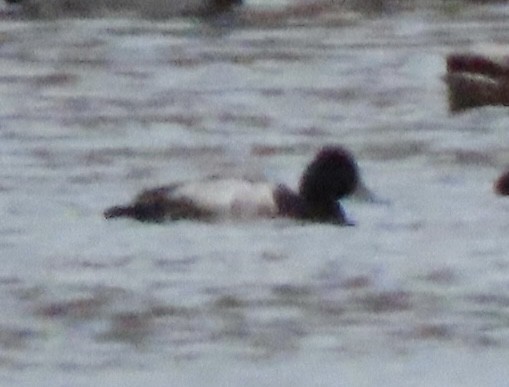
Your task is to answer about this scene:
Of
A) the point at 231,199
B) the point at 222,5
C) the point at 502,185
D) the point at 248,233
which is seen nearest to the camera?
the point at 248,233

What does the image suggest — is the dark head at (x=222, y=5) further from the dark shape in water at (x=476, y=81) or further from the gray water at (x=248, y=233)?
the dark shape in water at (x=476, y=81)

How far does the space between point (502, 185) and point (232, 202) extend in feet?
4.23

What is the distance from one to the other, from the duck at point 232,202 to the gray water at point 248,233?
0.30 feet

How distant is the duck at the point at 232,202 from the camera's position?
1171 cm

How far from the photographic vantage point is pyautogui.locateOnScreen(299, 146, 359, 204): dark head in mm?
12133

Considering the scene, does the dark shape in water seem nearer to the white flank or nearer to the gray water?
the gray water

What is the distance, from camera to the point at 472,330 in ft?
30.6

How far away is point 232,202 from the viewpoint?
1177cm

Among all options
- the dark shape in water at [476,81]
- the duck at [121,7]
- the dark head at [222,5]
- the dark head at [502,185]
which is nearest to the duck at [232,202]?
the dark head at [502,185]

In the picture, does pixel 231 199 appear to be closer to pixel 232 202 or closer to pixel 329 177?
pixel 232 202

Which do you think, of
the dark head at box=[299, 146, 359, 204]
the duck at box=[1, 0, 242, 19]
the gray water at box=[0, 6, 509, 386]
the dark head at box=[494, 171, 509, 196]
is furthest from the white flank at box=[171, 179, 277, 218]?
the duck at box=[1, 0, 242, 19]

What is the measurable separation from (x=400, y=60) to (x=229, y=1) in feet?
17.3

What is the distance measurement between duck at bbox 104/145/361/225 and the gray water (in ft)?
0.30

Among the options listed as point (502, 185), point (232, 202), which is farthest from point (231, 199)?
point (502, 185)
